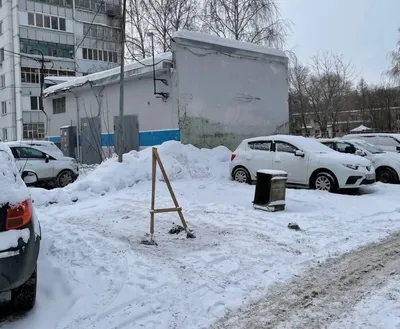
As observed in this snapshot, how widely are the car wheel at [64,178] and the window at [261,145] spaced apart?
625 cm

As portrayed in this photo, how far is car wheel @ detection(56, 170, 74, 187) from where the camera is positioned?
13.9m

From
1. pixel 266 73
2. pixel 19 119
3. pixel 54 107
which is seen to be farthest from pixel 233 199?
pixel 19 119

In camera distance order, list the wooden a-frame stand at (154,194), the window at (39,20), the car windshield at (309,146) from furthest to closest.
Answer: the window at (39,20), the car windshield at (309,146), the wooden a-frame stand at (154,194)

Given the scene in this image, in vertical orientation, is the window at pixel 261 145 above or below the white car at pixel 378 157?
above

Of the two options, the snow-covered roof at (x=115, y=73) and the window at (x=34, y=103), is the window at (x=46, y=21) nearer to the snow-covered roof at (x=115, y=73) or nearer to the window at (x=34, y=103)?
the window at (x=34, y=103)

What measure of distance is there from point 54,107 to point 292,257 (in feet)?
67.1

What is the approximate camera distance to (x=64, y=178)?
1399 cm

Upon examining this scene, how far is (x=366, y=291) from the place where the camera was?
4.34 meters

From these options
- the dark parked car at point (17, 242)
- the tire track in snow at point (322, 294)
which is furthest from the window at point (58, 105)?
the tire track in snow at point (322, 294)

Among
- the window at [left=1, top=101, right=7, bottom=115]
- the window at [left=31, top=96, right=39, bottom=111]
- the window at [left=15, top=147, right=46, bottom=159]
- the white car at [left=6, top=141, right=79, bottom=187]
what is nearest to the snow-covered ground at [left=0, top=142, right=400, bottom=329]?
the white car at [left=6, top=141, right=79, bottom=187]

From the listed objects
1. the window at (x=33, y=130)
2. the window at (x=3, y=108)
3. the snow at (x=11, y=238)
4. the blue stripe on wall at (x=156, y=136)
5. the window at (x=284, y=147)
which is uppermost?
the window at (x=3, y=108)

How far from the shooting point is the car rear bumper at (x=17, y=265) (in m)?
3.42

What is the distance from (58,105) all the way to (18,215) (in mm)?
20462

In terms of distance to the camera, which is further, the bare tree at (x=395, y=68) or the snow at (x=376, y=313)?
the bare tree at (x=395, y=68)
